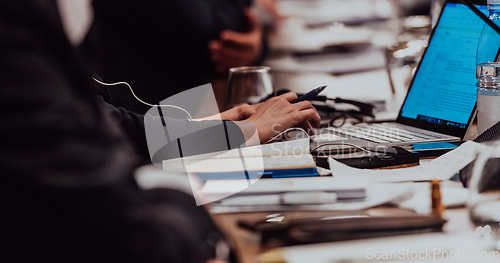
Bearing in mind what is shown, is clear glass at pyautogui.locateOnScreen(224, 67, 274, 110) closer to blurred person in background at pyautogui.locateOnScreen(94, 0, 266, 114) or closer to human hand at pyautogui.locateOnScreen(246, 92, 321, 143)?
human hand at pyautogui.locateOnScreen(246, 92, 321, 143)

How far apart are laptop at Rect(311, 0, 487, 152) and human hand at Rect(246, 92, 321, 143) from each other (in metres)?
0.05

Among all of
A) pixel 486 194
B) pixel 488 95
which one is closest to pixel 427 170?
pixel 486 194

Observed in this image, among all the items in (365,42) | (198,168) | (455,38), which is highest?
(455,38)

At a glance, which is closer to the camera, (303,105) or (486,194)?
(486,194)

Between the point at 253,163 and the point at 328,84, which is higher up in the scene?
the point at 253,163

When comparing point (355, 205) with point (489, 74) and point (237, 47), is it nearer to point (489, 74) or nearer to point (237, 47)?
point (489, 74)

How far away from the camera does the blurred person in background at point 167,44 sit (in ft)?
4.54

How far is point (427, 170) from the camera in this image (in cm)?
65

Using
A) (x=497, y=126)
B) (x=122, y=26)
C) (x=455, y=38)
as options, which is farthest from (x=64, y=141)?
(x=122, y=26)

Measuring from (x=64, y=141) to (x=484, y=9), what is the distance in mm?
904

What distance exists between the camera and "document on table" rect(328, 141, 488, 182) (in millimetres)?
613

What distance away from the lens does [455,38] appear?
3.14 feet

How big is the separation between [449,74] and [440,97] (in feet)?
0.17

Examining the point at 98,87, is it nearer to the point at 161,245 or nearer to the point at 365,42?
the point at 161,245
